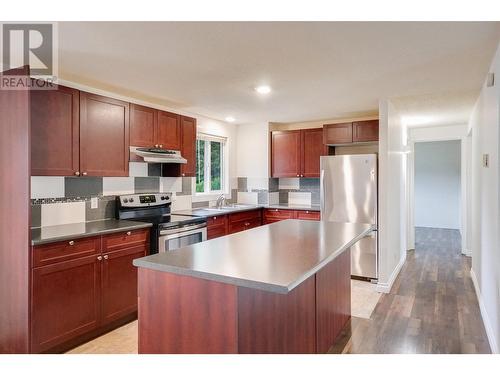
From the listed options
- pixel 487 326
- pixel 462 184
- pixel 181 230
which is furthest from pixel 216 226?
pixel 462 184

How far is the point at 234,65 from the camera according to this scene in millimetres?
2703

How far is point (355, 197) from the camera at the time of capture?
4.22 m

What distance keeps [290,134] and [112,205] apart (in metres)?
2.88

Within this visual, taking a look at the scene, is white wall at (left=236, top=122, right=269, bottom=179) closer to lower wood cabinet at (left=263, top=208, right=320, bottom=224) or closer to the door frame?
lower wood cabinet at (left=263, top=208, right=320, bottom=224)

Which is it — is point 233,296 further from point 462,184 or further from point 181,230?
point 462,184

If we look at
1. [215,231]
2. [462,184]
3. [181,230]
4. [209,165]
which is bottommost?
[215,231]

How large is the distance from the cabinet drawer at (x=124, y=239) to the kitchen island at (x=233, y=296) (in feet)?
3.76

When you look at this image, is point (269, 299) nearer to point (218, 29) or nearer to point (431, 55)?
point (218, 29)

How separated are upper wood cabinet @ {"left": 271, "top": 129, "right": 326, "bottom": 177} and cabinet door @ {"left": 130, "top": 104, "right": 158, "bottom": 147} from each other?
7.27 feet

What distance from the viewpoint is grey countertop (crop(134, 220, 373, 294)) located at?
1.38 metres

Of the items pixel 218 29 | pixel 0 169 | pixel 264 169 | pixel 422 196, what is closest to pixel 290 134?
pixel 264 169

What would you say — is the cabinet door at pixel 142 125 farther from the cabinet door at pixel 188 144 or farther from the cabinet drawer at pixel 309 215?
the cabinet drawer at pixel 309 215

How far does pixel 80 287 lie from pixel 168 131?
1.95 metres
